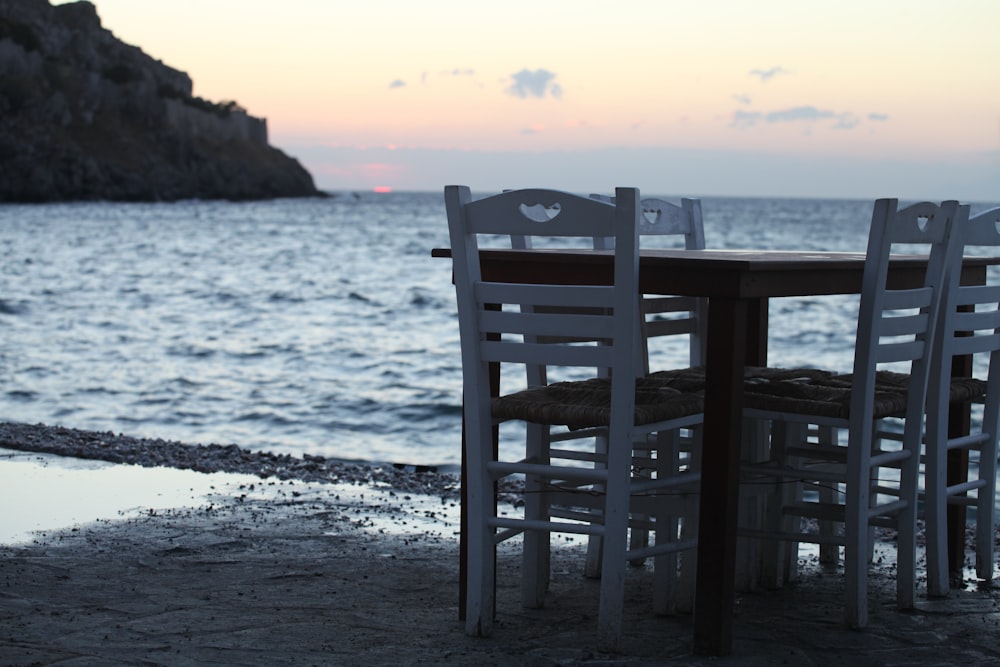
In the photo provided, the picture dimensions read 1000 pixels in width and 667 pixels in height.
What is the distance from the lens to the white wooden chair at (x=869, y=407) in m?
2.91

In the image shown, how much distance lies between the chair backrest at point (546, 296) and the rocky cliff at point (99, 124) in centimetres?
6495

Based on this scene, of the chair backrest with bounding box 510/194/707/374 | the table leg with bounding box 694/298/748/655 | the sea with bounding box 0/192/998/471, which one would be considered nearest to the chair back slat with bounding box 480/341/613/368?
the table leg with bounding box 694/298/748/655

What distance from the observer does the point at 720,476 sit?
8.83 feet

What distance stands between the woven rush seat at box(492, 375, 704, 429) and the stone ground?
0.56 meters

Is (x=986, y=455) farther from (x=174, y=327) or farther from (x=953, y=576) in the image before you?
(x=174, y=327)

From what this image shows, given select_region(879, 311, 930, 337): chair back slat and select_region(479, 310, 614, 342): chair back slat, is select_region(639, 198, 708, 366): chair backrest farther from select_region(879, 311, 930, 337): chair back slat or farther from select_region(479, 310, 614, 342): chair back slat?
select_region(479, 310, 614, 342): chair back slat

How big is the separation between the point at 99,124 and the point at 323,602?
76.6 m

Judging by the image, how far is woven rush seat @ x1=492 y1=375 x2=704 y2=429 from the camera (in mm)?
2754

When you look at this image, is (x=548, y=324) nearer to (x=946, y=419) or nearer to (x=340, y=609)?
(x=340, y=609)

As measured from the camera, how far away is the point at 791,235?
43.7 metres

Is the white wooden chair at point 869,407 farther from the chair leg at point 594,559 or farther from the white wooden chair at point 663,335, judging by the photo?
the chair leg at point 594,559

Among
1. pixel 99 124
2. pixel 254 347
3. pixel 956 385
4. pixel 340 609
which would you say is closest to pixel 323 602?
pixel 340 609

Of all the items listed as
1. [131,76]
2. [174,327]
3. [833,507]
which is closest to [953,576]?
[833,507]

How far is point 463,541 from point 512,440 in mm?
4187
